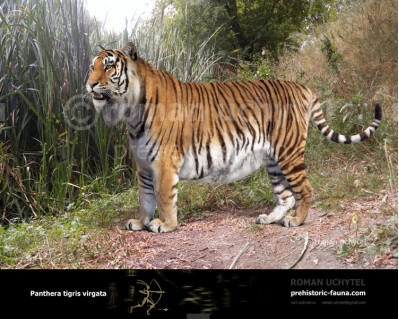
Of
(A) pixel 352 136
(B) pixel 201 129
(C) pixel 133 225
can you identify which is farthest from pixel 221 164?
(A) pixel 352 136

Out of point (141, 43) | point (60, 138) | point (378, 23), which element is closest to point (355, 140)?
point (378, 23)

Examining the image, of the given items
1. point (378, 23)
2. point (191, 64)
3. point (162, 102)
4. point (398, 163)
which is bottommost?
point (398, 163)

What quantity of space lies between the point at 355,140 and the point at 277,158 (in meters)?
0.48

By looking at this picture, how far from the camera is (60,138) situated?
129 inches

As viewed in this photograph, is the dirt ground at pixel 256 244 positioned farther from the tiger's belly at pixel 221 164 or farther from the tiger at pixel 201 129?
the tiger's belly at pixel 221 164

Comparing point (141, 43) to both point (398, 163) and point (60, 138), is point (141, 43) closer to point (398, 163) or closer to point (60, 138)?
point (60, 138)

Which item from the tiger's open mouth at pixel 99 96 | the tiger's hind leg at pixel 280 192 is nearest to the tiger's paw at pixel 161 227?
the tiger's hind leg at pixel 280 192

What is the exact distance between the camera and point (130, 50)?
2594mm

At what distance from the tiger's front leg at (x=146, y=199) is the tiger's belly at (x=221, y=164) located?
22 cm

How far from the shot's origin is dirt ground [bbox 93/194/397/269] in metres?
2.06

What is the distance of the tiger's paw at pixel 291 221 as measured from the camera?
2.53 m

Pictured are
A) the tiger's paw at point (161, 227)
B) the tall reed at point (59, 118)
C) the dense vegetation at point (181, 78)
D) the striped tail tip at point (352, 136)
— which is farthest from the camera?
the tall reed at point (59, 118)

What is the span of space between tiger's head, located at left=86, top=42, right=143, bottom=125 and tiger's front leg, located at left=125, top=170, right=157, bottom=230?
0.41m
